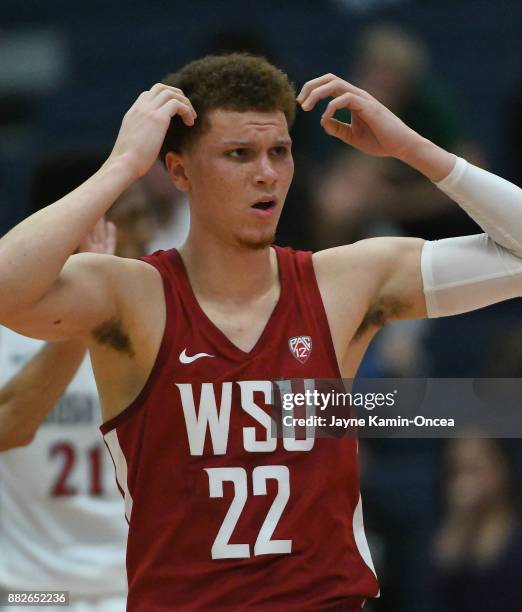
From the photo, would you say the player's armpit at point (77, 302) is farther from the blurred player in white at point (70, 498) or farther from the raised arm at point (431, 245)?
the blurred player in white at point (70, 498)

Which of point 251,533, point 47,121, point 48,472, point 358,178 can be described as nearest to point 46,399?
point 48,472

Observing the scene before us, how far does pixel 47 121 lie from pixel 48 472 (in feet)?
10.6

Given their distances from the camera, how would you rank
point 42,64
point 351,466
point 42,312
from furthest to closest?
point 42,64
point 351,466
point 42,312

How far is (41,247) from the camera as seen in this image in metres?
3.33

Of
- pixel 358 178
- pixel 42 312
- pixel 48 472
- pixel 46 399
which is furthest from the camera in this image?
pixel 358 178

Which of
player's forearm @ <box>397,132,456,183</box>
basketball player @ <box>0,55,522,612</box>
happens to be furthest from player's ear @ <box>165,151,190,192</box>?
player's forearm @ <box>397,132,456,183</box>

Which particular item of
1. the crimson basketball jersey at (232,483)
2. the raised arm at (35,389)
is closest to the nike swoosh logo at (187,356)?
A: the crimson basketball jersey at (232,483)

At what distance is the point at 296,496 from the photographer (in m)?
3.52

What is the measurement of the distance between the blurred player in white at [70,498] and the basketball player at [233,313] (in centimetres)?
145

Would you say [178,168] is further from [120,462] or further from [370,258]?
[120,462]

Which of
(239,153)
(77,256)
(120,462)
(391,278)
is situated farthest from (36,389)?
(391,278)

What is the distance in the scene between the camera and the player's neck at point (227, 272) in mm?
3787

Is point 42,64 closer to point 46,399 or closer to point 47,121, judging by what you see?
point 47,121

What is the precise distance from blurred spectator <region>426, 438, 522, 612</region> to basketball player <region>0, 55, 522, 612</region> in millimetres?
2662
